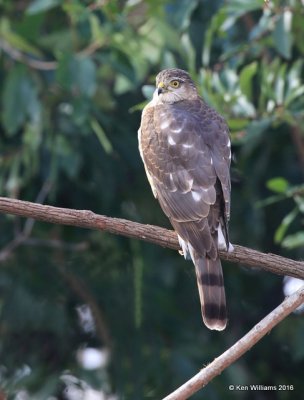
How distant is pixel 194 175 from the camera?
18.5ft

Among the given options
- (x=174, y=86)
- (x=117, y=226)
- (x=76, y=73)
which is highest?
(x=117, y=226)

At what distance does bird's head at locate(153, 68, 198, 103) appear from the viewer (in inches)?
252

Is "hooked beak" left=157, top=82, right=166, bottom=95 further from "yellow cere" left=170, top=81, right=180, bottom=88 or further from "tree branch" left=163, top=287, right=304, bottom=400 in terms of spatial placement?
"tree branch" left=163, top=287, right=304, bottom=400

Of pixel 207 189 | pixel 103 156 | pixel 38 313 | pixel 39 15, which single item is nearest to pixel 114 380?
pixel 38 313

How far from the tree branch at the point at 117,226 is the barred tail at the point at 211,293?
1.10 ft

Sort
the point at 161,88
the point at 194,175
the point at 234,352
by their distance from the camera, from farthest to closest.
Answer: the point at 161,88 < the point at 194,175 < the point at 234,352

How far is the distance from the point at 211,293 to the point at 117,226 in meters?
0.82

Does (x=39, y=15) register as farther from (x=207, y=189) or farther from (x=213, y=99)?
(x=207, y=189)

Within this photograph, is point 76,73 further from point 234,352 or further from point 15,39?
point 234,352

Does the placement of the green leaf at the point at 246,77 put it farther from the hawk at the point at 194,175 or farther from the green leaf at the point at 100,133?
the green leaf at the point at 100,133

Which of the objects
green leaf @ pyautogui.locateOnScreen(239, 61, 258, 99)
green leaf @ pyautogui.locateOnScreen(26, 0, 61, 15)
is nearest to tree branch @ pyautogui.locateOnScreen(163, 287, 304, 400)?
green leaf @ pyautogui.locateOnScreen(239, 61, 258, 99)

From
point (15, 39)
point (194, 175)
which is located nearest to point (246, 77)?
point (194, 175)

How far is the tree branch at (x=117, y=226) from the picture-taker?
4.48m

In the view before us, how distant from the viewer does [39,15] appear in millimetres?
6480
